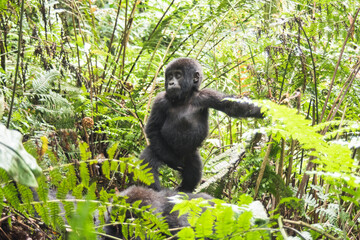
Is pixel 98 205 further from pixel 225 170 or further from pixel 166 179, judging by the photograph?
pixel 166 179

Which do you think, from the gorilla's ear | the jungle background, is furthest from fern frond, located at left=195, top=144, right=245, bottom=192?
the gorilla's ear

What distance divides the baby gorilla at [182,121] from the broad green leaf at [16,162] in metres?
2.15

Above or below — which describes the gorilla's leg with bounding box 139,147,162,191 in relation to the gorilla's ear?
below

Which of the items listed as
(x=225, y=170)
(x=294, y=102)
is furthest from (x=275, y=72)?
(x=225, y=170)

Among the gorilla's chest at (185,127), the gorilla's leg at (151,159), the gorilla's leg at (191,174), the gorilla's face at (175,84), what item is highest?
the gorilla's face at (175,84)

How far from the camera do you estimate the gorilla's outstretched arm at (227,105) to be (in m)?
2.88

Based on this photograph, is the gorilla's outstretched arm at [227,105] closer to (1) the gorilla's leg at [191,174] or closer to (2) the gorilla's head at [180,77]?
(2) the gorilla's head at [180,77]

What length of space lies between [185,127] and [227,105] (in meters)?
0.40

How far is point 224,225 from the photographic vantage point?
1110 millimetres

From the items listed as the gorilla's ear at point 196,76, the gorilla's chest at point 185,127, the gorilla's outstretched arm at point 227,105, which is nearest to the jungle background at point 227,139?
the gorilla's outstretched arm at point 227,105

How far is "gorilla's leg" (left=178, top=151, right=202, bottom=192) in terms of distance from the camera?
3.10 meters

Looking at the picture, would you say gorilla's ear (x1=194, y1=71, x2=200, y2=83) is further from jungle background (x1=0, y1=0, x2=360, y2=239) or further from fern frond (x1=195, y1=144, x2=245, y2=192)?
fern frond (x1=195, y1=144, x2=245, y2=192)

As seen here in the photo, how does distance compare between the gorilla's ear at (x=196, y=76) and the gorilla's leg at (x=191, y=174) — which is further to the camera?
the gorilla's ear at (x=196, y=76)

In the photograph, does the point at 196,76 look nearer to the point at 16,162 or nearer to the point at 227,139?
the point at 227,139
